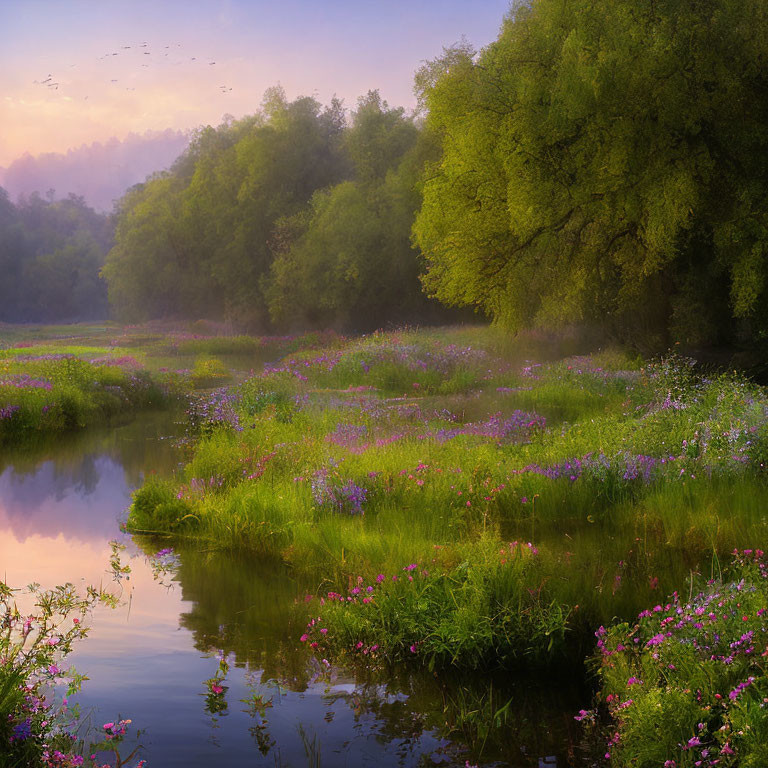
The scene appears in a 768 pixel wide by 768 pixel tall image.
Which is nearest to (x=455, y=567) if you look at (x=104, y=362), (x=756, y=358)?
(x=756, y=358)

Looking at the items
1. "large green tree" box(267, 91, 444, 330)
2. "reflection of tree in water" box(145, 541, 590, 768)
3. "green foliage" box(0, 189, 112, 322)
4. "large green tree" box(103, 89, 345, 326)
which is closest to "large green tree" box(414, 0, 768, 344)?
"reflection of tree in water" box(145, 541, 590, 768)

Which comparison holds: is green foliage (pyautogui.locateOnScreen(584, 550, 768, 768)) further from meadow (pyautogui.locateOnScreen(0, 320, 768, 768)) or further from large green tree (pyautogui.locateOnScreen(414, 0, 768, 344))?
large green tree (pyautogui.locateOnScreen(414, 0, 768, 344))

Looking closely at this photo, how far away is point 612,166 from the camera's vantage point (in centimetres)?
1638

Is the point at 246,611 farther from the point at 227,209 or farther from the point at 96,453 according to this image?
the point at 227,209

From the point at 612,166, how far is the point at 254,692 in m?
14.5

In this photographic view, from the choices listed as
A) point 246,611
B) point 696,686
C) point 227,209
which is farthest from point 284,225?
point 696,686

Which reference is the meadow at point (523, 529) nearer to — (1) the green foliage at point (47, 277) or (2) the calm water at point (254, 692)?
(2) the calm water at point (254, 692)

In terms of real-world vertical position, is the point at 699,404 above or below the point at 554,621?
above

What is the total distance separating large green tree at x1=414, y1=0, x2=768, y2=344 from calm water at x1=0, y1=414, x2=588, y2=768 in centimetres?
1286

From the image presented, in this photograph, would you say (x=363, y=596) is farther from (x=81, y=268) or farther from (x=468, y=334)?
(x=81, y=268)

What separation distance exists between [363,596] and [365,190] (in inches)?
1453

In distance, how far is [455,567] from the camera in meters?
6.46

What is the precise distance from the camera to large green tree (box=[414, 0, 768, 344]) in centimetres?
1585

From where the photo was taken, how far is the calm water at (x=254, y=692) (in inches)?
175
